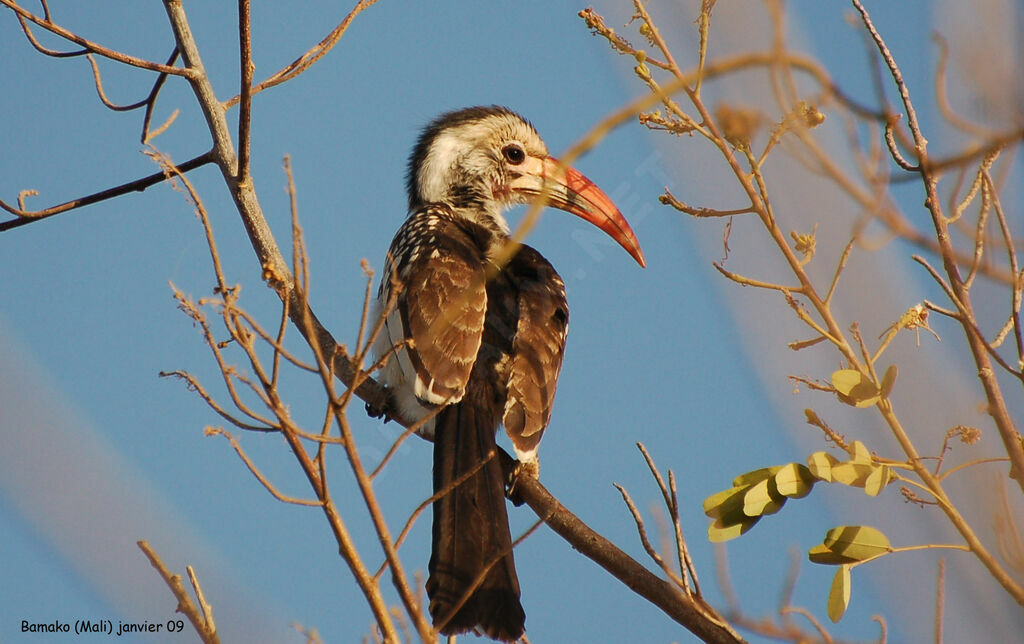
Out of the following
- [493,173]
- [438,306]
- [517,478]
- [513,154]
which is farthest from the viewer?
→ [513,154]

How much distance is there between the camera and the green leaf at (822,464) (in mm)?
1871

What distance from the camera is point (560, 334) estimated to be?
397cm

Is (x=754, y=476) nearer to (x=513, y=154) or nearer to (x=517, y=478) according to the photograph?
(x=517, y=478)

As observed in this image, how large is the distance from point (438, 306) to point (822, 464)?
77.0 inches

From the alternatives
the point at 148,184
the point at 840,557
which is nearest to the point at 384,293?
the point at 148,184

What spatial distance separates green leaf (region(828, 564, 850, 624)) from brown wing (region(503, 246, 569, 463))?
1561mm

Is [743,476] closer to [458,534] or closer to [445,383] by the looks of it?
[458,534]

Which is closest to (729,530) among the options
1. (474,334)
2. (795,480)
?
(795,480)

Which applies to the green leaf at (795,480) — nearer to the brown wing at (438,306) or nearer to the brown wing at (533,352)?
the brown wing at (438,306)

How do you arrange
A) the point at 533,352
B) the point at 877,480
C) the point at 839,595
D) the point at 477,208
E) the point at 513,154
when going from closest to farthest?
the point at 877,480 → the point at 839,595 → the point at 533,352 → the point at 477,208 → the point at 513,154

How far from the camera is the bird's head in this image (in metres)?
4.95

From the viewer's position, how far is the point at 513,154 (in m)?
5.16

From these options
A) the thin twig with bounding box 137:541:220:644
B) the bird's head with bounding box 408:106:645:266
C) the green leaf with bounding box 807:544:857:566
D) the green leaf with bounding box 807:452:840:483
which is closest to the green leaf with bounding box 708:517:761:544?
the green leaf with bounding box 807:544:857:566

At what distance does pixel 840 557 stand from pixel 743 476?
27cm
